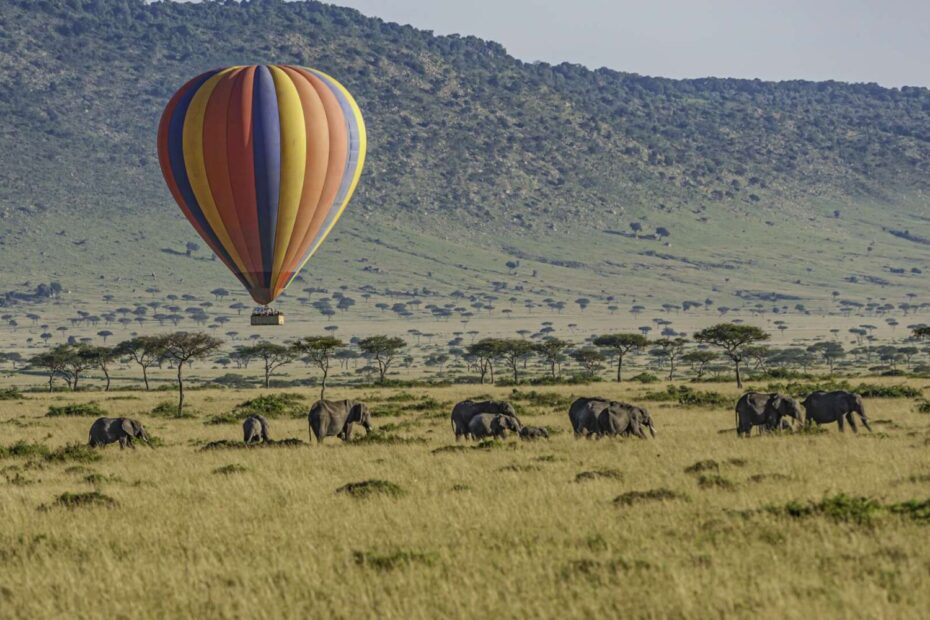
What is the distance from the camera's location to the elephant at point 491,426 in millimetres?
34219

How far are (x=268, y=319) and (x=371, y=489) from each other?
2393 cm

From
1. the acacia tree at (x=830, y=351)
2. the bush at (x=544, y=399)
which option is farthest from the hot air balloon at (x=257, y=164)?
the acacia tree at (x=830, y=351)

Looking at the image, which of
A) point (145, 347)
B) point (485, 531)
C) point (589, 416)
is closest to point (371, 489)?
point (485, 531)

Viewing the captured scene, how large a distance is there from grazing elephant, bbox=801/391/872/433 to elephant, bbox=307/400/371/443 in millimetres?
11627

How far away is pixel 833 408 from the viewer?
109 ft

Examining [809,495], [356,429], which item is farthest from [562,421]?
[809,495]

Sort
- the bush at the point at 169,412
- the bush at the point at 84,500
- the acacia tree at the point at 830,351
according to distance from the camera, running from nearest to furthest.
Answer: the bush at the point at 84,500
the bush at the point at 169,412
the acacia tree at the point at 830,351

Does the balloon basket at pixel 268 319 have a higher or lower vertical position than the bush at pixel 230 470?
higher

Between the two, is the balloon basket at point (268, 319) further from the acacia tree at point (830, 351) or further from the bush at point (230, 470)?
the acacia tree at point (830, 351)

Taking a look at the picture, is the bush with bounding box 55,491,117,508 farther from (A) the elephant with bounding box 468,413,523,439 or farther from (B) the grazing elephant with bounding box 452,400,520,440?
(B) the grazing elephant with bounding box 452,400,520,440

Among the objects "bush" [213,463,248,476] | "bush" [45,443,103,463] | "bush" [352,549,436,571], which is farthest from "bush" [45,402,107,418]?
"bush" [352,549,436,571]

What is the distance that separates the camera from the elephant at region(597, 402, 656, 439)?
3266 centimetres

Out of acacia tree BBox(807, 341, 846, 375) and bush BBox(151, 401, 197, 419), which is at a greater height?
bush BBox(151, 401, 197, 419)

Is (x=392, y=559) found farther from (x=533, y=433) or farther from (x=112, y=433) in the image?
(x=112, y=433)
